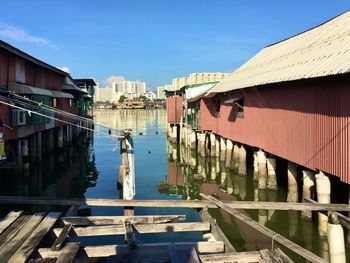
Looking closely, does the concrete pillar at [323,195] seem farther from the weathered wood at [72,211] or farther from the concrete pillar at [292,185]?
the weathered wood at [72,211]

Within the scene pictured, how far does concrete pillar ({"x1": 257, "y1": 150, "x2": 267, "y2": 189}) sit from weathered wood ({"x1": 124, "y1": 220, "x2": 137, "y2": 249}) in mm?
9808

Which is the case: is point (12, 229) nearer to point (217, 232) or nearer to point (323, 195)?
point (217, 232)

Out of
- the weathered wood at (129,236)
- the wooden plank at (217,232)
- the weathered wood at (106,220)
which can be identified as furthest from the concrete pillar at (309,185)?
the weathered wood at (129,236)

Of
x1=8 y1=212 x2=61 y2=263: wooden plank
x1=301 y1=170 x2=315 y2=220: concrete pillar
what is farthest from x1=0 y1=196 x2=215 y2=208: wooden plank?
x1=301 y1=170 x2=315 y2=220: concrete pillar

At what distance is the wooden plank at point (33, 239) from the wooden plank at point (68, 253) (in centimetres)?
59

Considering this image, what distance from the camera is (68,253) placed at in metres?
6.57

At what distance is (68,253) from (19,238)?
1.46m

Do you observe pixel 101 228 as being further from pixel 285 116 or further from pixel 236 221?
pixel 285 116

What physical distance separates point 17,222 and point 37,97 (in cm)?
1573

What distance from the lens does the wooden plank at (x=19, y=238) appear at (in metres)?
6.64

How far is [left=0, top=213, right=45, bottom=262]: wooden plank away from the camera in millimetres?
6644

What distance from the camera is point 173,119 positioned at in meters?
42.4

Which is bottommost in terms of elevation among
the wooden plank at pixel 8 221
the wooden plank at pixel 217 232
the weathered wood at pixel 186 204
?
the wooden plank at pixel 217 232

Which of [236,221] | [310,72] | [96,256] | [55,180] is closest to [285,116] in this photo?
[310,72]
